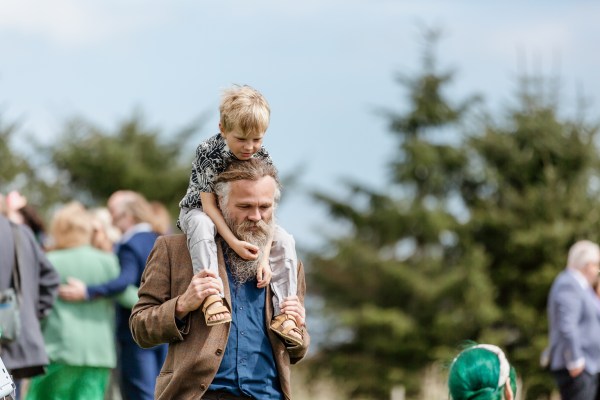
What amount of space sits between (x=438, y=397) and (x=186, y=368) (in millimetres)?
12063

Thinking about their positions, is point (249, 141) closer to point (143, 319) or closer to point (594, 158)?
point (143, 319)

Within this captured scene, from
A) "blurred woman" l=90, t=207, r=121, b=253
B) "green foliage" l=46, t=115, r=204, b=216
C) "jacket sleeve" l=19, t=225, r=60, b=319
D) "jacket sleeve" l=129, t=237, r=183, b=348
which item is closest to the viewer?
"jacket sleeve" l=129, t=237, r=183, b=348

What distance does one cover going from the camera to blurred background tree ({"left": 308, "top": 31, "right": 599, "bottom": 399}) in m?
22.3

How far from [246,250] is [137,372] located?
428cm

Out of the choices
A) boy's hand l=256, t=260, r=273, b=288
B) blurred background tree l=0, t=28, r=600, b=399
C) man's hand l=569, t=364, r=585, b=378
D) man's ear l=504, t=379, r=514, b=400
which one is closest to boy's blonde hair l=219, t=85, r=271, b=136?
boy's hand l=256, t=260, r=273, b=288

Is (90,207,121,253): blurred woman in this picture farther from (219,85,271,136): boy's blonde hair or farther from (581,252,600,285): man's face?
(219,85,271,136): boy's blonde hair

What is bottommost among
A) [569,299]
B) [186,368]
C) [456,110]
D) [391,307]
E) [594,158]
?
[186,368]

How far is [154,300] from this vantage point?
16.6ft

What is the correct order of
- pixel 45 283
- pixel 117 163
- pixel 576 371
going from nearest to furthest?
pixel 45 283 → pixel 576 371 → pixel 117 163

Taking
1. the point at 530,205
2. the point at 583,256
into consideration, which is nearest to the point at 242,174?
the point at 583,256

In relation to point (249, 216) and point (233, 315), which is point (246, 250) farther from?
point (233, 315)

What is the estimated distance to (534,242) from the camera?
2227 centimetres

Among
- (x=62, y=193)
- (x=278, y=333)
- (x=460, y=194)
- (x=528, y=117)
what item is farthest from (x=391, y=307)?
(x=278, y=333)

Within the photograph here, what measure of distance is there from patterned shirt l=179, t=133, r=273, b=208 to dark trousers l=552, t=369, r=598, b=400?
21.2 ft
